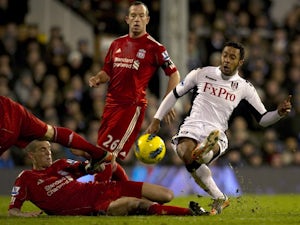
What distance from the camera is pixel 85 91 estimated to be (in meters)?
16.7

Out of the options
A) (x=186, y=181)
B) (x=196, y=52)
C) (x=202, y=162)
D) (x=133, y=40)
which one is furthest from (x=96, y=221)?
(x=196, y=52)

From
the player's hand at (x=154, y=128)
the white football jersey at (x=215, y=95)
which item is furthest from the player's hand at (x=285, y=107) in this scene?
the player's hand at (x=154, y=128)

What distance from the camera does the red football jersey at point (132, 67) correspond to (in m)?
10.9

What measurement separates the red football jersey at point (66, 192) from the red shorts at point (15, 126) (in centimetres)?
50

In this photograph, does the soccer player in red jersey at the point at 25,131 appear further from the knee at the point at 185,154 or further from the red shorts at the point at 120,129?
the red shorts at the point at 120,129

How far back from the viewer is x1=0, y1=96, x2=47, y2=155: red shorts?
9.09m

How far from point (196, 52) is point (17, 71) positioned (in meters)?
3.98

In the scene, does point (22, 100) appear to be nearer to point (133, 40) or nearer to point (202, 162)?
point (133, 40)

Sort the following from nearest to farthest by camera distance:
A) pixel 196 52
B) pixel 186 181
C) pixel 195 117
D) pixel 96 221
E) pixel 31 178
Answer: pixel 96 221 < pixel 31 178 < pixel 195 117 < pixel 186 181 < pixel 196 52

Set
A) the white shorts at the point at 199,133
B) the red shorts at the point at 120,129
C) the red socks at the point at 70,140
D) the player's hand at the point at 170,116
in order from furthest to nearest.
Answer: the red shorts at the point at 120,129, the player's hand at the point at 170,116, the white shorts at the point at 199,133, the red socks at the point at 70,140

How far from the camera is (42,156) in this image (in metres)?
9.69

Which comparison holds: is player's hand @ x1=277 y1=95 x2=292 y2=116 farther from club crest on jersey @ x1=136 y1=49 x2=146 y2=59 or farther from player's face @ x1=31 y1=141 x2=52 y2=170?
player's face @ x1=31 y1=141 x2=52 y2=170

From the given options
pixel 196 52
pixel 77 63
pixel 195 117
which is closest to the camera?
pixel 195 117

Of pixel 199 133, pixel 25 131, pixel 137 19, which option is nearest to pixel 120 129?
pixel 199 133
